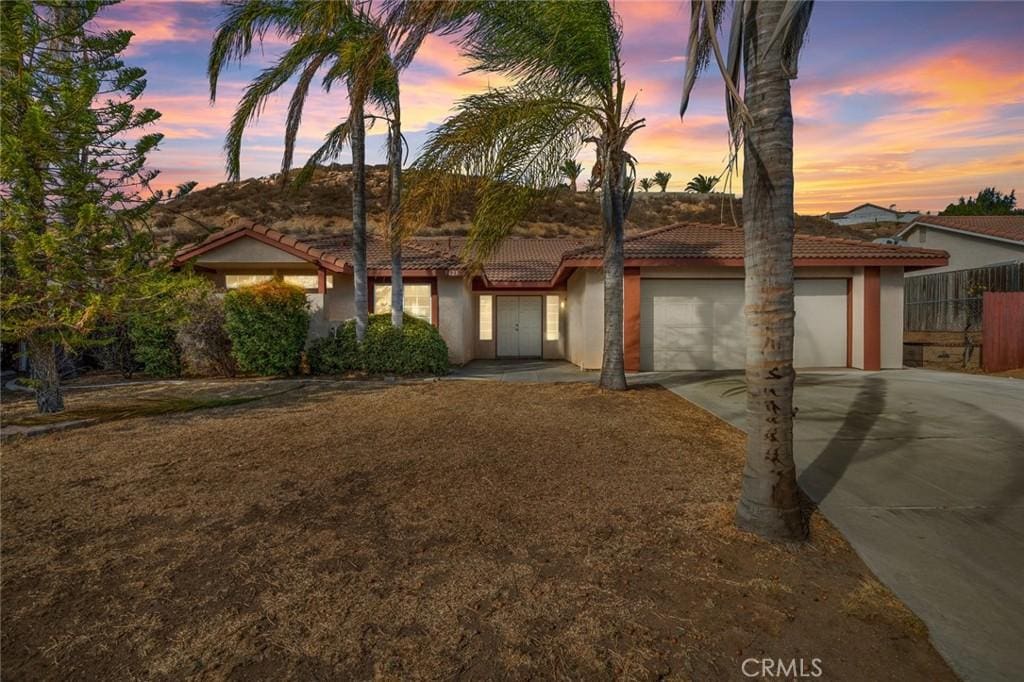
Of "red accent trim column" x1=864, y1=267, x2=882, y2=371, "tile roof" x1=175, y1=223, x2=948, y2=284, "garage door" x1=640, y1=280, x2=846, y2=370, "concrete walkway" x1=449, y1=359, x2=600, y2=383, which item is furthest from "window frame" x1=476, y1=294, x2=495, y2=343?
"red accent trim column" x1=864, y1=267, x2=882, y2=371

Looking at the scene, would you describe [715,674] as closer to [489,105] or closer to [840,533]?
[840,533]

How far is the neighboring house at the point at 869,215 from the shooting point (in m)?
62.7

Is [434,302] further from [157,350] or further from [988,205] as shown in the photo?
[988,205]

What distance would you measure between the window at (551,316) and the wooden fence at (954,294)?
11237mm

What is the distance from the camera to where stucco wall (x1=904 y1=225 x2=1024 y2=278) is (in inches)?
786

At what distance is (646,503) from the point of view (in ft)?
13.4

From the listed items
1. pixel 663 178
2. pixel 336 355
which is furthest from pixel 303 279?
pixel 663 178

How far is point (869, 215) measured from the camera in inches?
2611

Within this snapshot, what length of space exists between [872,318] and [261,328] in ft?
50.8

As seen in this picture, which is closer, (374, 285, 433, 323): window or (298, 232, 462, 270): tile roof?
(298, 232, 462, 270): tile roof

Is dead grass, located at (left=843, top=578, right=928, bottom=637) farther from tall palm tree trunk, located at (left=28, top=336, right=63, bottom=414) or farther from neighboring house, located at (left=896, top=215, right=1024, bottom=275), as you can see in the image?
neighboring house, located at (left=896, top=215, right=1024, bottom=275)

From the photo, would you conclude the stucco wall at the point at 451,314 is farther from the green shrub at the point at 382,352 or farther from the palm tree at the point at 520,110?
the palm tree at the point at 520,110

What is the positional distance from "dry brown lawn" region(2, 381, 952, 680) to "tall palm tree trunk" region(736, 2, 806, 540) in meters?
0.31

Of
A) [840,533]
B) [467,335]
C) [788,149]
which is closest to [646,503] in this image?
[840,533]
